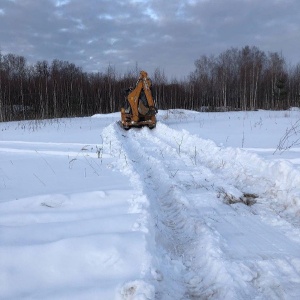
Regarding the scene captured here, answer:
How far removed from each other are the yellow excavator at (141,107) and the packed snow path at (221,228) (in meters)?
7.73

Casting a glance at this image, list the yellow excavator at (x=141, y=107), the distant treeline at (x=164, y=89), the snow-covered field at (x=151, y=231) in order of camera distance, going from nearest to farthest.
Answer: the snow-covered field at (x=151, y=231) → the yellow excavator at (x=141, y=107) → the distant treeline at (x=164, y=89)

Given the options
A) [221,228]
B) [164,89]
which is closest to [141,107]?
[221,228]

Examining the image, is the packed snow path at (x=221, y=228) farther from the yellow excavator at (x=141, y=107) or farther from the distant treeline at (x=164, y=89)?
the distant treeline at (x=164, y=89)

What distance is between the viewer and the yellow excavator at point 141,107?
1403 centimetres

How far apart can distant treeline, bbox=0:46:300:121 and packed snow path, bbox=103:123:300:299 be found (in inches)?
1062

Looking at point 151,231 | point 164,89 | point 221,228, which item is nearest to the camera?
point 151,231

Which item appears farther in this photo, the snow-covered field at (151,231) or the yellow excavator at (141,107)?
the yellow excavator at (141,107)

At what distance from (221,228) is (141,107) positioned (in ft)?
37.3

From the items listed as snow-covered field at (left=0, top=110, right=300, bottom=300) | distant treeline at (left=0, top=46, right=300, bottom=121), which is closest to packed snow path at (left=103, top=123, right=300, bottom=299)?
snow-covered field at (left=0, top=110, right=300, bottom=300)

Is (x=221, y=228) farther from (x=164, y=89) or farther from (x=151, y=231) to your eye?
(x=164, y=89)

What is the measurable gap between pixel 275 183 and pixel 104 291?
3402 millimetres

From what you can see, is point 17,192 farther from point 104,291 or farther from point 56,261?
point 104,291

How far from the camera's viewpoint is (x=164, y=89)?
42406 mm

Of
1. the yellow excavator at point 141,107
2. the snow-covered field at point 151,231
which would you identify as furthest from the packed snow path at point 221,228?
the yellow excavator at point 141,107
